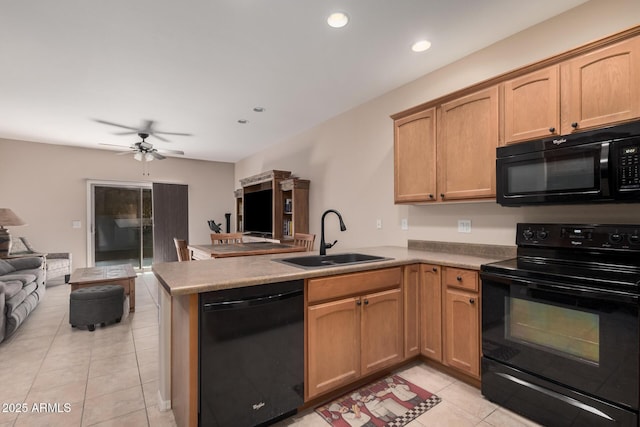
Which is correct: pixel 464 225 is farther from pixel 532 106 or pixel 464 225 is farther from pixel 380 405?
pixel 380 405

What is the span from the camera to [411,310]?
236 cm

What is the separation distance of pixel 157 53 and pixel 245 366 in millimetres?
2604

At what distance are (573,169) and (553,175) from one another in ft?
0.33

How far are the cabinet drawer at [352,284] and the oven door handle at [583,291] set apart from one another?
77cm

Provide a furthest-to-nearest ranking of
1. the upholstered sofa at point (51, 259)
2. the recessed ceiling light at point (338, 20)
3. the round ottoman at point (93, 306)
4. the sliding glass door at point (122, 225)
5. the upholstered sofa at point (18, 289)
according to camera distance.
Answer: the sliding glass door at point (122, 225) → the upholstered sofa at point (51, 259) → the round ottoman at point (93, 306) → the upholstered sofa at point (18, 289) → the recessed ceiling light at point (338, 20)

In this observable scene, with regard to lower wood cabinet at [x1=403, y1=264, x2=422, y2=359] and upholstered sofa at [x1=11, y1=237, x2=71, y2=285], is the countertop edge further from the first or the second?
upholstered sofa at [x1=11, y1=237, x2=71, y2=285]

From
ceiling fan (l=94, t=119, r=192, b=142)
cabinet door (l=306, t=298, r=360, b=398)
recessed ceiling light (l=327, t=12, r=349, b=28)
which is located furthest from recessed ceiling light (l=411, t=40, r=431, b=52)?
ceiling fan (l=94, t=119, r=192, b=142)

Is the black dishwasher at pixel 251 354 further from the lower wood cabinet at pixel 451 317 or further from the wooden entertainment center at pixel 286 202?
the wooden entertainment center at pixel 286 202

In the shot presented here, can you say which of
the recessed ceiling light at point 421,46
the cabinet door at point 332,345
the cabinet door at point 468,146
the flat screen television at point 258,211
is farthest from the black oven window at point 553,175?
the flat screen television at point 258,211

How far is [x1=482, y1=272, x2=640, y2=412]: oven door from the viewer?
144cm

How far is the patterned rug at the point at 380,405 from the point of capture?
1.82 metres

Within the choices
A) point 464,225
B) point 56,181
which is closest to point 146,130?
point 56,181

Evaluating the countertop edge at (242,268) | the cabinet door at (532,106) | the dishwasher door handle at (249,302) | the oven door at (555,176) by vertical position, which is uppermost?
the cabinet door at (532,106)

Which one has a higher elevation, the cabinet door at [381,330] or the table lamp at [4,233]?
the table lamp at [4,233]
